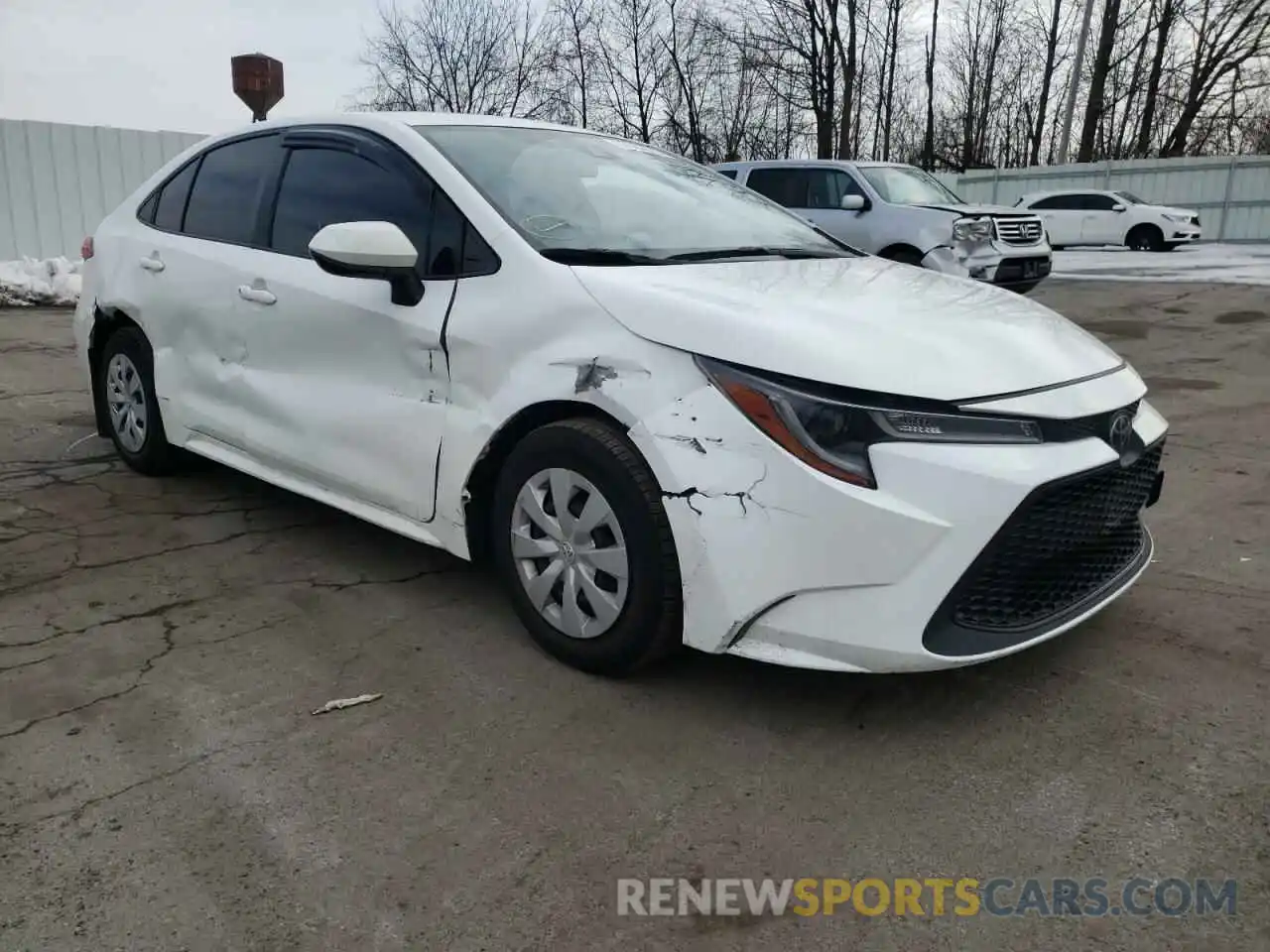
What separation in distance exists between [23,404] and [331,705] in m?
5.07

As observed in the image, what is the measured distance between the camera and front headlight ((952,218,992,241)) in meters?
11.0

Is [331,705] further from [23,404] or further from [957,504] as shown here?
[23,404]

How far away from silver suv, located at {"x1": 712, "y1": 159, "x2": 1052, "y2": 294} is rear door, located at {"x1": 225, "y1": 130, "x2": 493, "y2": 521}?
26.4 ft

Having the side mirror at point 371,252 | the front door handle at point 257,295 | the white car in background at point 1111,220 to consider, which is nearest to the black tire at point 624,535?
the side mirror at point 371,252

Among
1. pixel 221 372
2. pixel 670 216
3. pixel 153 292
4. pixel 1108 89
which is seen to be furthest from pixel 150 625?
pixel 1108 89

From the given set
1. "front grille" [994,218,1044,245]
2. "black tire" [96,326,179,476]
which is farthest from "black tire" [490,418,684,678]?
"front grille" [994,218,1044,245]

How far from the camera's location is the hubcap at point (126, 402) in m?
4.73

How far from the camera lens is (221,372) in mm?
4125

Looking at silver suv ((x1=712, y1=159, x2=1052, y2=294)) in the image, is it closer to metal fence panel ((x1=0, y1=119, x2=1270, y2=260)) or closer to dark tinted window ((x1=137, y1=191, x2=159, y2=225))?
dark tinted window ((x1=137, y1=191, x2=159, y2=225))

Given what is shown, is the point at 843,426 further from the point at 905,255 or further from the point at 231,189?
the point at 905,255

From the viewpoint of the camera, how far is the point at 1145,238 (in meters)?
22.0

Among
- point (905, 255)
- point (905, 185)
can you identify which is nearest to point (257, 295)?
point (905, 255)

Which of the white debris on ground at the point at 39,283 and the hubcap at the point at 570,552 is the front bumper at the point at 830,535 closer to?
the hubcap at the point at 570,552

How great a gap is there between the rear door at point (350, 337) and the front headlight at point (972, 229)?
8.60 metres
